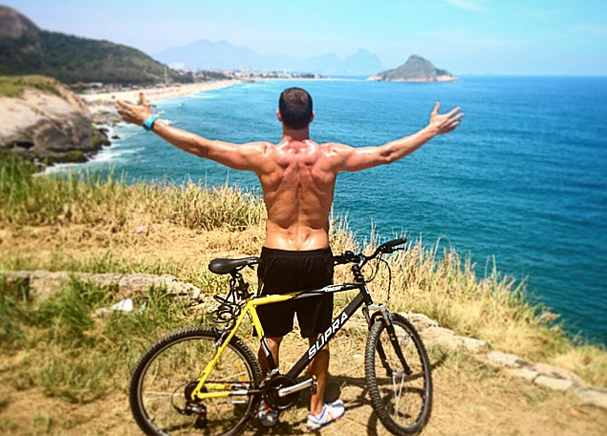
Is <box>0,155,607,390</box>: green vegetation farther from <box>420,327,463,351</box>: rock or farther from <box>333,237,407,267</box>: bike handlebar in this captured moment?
<box>333,237,407,267</box>: bike handlebar

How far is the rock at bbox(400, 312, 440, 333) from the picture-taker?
4727mm

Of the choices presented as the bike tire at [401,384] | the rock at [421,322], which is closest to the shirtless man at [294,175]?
the bike tire at [401,384]

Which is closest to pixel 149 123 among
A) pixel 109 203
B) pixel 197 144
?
pixel 197 144

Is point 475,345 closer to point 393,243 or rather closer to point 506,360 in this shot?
point 506,360

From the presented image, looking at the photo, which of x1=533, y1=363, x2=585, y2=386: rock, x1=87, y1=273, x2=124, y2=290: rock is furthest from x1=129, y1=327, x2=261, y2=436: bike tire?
A: x1=533, y1=363, x2=585, y2=386: rock

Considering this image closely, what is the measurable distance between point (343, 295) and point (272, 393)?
7.46ft

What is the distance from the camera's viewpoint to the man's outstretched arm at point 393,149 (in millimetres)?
2924

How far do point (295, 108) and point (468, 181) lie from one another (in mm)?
29925

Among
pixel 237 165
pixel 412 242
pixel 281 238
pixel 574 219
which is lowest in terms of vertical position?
pixel 574 219

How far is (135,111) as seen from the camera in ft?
9.34

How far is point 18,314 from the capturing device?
165 inches

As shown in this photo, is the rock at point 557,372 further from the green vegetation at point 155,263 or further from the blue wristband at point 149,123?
the blue wristband at point 149,123

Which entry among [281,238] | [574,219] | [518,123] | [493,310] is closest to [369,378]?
[281,238]

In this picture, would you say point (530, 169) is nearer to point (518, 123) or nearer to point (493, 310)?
point (518, 123)
